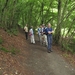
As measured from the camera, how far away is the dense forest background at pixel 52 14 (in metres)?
20.2

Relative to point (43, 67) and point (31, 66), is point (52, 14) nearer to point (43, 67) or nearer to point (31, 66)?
point (43, 67)

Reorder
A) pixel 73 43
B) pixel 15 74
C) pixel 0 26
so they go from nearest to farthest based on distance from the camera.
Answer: pixel 15 74, pixel 0 26, pixel 73 43

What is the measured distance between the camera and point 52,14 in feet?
95.3

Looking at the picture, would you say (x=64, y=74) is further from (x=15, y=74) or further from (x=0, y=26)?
(x=0, y=26)

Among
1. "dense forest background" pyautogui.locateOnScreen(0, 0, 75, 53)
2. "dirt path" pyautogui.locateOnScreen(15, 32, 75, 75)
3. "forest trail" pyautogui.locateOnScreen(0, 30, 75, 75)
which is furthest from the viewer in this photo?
"dense forest background" pyautogui.locateOnScreen(0, 0, 75, 53)

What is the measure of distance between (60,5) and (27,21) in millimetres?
16333

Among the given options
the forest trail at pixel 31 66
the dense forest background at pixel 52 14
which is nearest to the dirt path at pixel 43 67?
the forest trail at pixel 31 66

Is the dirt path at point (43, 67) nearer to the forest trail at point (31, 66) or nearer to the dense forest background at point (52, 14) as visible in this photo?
the forest trail at point (31, 66)

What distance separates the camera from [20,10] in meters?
28.8

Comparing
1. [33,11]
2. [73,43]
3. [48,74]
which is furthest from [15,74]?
[33,11]

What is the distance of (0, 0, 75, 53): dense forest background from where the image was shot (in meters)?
20.2

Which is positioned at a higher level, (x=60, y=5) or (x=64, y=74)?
(x=60, y=5)

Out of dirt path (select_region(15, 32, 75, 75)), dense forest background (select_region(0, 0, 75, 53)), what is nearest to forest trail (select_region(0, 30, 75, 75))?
dirt path (select_region(15, 32, 75, 75))

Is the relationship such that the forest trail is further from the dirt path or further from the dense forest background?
the dense forest background
